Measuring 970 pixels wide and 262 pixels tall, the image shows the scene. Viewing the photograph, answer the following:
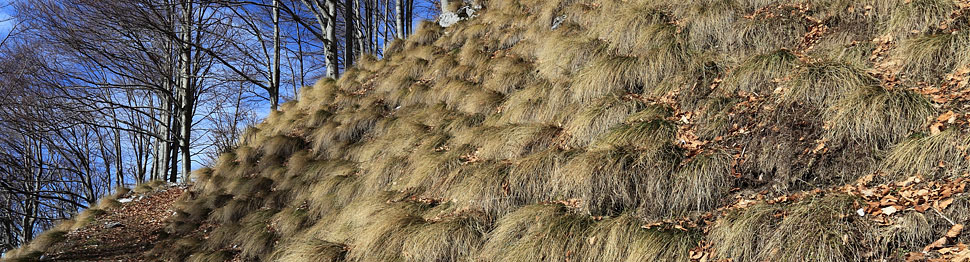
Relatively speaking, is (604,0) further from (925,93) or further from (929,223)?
(929,223)

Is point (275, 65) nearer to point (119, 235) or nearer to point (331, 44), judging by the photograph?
point (331, 44)

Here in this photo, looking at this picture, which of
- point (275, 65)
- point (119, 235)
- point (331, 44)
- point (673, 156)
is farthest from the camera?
point (275, 65)

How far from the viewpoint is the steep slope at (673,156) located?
8.01 ft

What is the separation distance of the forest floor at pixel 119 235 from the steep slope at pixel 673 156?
83 centimetres

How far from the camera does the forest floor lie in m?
6.55

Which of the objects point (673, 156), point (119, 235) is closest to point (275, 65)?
point (119, 235)

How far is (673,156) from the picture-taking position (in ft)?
10.3

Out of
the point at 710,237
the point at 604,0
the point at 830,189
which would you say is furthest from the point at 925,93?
the point at 604,0

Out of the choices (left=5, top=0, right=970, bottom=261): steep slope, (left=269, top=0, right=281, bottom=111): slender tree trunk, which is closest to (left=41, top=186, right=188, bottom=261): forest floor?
(left=5, top=0, right=970, bottom=261): steep slope

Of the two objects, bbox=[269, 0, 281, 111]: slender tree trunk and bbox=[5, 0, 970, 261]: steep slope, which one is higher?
bbox=[269, 0, 281, 111]: slender tree trunk

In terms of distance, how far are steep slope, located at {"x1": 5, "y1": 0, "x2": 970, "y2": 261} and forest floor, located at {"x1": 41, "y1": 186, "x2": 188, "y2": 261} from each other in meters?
0.83

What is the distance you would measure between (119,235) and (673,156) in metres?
8.18

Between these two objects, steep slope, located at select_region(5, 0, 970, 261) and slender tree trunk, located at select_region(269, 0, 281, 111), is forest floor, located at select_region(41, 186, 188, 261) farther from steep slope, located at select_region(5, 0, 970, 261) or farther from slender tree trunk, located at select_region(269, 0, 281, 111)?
slender tree trunk, located at select_region(269, 0, 281, 111)

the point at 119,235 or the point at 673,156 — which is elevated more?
the point at 673,156
